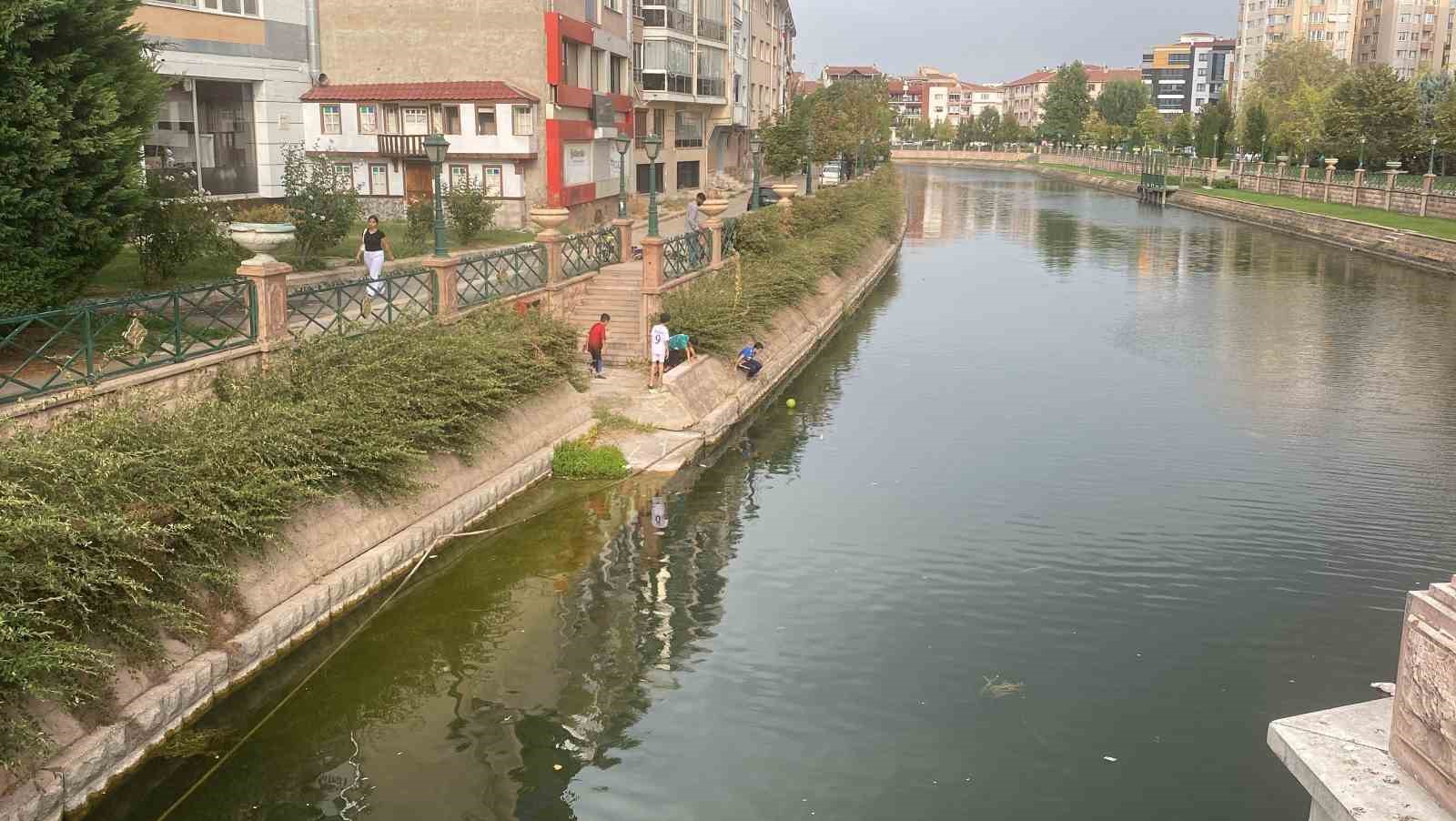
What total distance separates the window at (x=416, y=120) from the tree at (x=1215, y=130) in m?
73.7

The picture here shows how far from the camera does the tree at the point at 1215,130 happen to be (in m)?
94.4

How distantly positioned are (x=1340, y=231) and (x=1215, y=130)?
147 ft

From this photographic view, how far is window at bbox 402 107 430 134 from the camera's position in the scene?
37719mm

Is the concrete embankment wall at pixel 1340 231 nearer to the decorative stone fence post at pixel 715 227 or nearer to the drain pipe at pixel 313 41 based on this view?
the decorative stone fence post at pixel 715 227

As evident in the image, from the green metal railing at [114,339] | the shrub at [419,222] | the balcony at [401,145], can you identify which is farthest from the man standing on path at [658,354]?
Result: the balcony at [401,145]

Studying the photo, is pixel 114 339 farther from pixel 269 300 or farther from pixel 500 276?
pixel 500 276

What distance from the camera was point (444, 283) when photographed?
763 inches

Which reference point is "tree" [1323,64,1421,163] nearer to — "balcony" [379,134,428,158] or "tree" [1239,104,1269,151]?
"tree" [1239,104,1269,151]

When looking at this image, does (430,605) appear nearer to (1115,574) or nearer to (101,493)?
(101,493)

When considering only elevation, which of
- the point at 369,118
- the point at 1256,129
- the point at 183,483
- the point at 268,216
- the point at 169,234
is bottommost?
the point at 183,483

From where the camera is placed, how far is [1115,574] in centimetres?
1438

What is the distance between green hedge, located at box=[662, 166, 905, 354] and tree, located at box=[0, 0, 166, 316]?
9.96 meters

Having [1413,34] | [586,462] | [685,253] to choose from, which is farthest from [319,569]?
[1413,34]

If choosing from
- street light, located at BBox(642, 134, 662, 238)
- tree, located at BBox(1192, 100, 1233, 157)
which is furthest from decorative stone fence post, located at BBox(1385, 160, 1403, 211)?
street light, located at BBox(642, 134, 662, 238)
